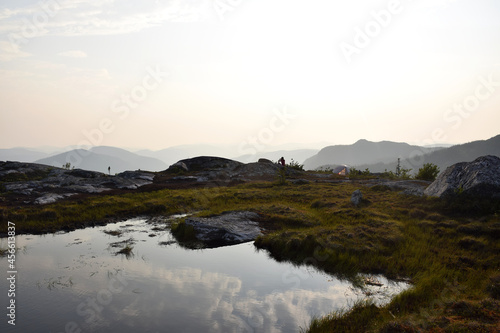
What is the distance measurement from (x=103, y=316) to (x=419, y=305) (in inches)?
443

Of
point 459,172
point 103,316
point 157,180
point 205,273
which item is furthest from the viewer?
point 157,180

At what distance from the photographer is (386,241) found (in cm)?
1638

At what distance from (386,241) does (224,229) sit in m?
10.5

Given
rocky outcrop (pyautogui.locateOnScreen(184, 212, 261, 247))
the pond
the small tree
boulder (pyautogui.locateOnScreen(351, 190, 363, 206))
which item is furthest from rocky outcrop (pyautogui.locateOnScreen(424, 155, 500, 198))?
the small tree

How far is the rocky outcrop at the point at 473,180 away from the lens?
66.2 ft

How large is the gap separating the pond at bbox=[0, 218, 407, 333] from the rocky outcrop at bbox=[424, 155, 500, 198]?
14.0m

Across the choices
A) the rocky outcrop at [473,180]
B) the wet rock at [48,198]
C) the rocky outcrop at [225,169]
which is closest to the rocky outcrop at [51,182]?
the wet rock at [48,198]

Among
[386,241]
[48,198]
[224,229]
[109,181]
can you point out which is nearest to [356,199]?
[386,241]

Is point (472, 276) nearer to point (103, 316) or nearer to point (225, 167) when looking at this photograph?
point (103, 316)

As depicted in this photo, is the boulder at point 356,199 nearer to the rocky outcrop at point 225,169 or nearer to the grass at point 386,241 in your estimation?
the grass at point 386,241

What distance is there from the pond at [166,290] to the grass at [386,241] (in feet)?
3.70

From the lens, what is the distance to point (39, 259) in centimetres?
1484

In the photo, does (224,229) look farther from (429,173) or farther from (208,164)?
(208,164)

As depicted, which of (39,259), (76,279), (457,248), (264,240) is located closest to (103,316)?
(76,279)
